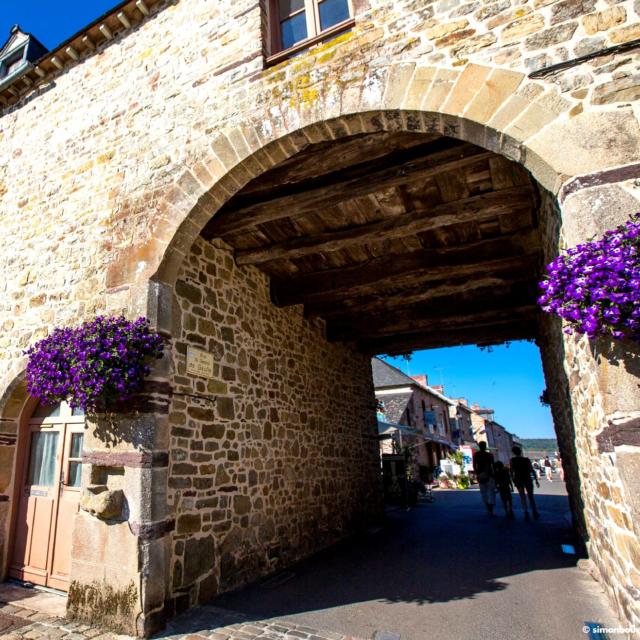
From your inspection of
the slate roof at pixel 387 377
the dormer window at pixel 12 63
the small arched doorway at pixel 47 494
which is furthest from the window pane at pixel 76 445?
the slate roof at pixel 387 377

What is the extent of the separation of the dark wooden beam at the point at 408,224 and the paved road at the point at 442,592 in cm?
369

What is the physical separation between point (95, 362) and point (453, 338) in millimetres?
6950

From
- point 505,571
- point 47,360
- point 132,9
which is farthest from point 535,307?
point 132,9

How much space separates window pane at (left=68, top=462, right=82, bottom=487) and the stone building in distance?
4 cm

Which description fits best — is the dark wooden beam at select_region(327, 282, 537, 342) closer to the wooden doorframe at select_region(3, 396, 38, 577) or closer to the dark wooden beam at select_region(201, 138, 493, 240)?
the dark wooden beam at select_region(201, 138, 493, 240)

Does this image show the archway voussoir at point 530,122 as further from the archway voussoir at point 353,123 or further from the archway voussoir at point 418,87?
the archway voussoir at point 353,123

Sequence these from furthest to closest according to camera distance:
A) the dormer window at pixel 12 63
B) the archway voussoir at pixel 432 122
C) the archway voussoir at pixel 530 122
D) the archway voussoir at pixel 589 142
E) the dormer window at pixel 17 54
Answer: the dormer window at pixel 12 63 → the dormer window at pixel 17 54 → the archway voussoir at pixel 432 122 → the archway voussoir at pixel 530 122 → the archway voussoir at pixel 589 142

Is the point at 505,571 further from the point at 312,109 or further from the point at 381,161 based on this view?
the point at 312,109

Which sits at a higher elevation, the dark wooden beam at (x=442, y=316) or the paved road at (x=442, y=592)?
the dark wooden beam at (x=442, y=316)

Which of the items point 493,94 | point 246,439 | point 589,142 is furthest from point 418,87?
point 246,439

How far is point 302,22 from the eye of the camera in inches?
181

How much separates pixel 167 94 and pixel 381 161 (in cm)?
267

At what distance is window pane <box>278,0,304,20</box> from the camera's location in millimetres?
4676

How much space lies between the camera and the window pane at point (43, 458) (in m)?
5.07
